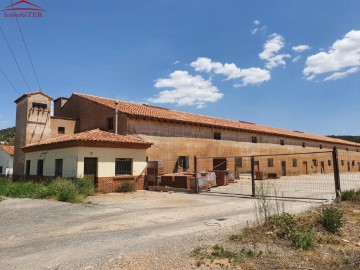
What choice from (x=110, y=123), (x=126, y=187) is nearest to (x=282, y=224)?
(x=126, y=187)

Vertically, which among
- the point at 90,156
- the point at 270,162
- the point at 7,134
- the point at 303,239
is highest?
the point at 7,134

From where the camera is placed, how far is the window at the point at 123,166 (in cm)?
1935

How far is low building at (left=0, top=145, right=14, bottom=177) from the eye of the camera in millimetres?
44750

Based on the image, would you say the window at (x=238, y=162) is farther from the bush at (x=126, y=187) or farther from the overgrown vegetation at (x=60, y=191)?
the overgrown vegetation at (x=60, y=191)

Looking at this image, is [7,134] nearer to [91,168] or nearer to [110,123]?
[110,123]

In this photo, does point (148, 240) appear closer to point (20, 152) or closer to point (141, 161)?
point (141, 161)

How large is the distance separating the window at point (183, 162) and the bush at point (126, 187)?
6952mm

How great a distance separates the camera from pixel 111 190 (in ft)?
60.4

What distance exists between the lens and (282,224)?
287 inches

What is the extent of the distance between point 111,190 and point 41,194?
4.01 m

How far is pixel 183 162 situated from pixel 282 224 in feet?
61.5

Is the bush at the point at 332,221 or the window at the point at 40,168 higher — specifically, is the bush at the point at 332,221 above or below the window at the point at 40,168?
below

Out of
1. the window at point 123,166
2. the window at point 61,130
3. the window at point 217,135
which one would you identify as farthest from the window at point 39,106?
the window at point 217,135

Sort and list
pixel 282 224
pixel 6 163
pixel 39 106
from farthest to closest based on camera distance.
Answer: pixel 6 163, pixel 39 106, pixel 282 224
